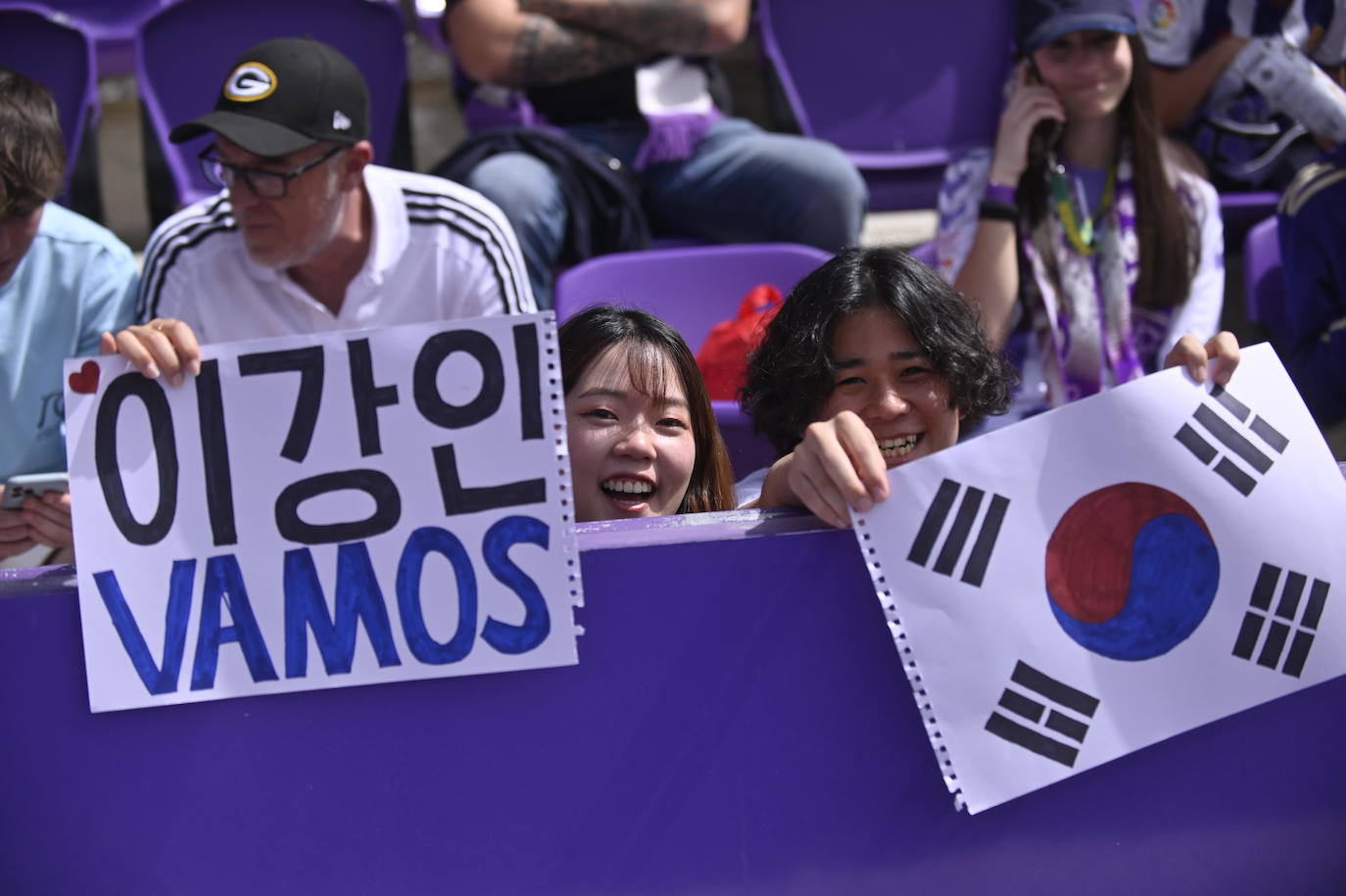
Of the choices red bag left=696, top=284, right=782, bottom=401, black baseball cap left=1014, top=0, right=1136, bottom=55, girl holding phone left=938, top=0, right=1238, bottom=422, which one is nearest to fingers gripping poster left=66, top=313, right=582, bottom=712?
red bag left=696, top=284, right=782, bottom=401

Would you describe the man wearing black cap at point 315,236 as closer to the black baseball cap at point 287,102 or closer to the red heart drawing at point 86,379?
the black baseball cap at point 287,102

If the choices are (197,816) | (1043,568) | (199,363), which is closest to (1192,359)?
(1043,568)

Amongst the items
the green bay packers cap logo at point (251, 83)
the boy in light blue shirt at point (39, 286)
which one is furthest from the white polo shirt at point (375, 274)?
the green bay packers cap logo at point (251, 83)

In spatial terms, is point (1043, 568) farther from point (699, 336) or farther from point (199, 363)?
point (699, 336)

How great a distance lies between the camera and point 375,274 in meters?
3.10

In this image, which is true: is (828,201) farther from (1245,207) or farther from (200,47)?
(200,47)

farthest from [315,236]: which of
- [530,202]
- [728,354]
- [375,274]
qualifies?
[728,354]

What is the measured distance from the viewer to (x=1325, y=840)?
5.63ft

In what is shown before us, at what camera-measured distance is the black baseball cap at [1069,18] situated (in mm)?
3311

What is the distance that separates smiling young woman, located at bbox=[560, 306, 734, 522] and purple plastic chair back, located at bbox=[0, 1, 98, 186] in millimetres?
2736

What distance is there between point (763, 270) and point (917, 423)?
51.7 inches

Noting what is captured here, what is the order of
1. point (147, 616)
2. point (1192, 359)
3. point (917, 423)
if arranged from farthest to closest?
point (917, 423) < point (1192, 359) < point (147, 616)

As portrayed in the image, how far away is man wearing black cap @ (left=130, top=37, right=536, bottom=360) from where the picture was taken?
117 inches

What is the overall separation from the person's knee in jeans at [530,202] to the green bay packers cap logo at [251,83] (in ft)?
2.47
